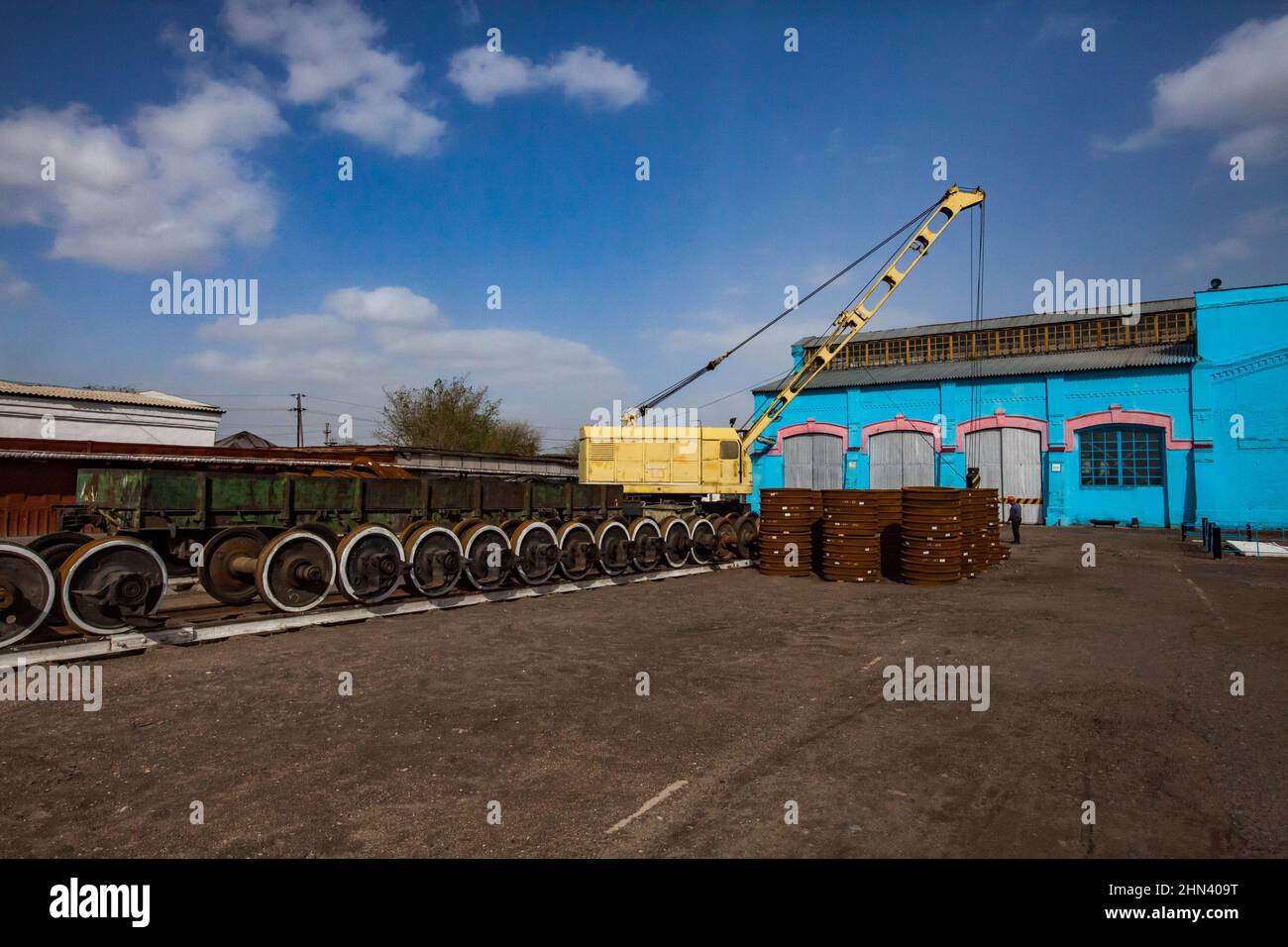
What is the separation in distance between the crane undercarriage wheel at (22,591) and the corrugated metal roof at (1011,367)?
31.8m

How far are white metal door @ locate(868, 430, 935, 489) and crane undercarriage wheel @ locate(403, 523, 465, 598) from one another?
25284 mm

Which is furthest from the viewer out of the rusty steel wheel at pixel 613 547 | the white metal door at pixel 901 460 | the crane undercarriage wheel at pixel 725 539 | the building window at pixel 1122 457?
the white metal door at pixel 901 460

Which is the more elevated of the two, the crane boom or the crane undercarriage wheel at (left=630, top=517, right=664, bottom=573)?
the crane boom

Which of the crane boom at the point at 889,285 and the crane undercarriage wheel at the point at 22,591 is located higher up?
the crane boom at the point at 889,285

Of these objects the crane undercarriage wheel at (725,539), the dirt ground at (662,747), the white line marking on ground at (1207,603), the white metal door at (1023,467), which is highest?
the white metal door at (1023,467)

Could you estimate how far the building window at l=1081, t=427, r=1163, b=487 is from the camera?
26516 millimetres

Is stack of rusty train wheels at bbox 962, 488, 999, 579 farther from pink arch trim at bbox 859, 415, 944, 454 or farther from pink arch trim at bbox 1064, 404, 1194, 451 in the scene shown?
pink arch trim at bbox 859, 415, 944, 454

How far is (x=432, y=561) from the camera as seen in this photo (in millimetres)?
10609

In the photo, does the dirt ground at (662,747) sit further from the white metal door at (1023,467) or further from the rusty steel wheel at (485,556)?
the white metal door at (1023,467)

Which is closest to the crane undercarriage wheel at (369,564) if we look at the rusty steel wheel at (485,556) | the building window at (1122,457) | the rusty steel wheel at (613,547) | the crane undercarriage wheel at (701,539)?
the rusty steel wheel at (485,556)

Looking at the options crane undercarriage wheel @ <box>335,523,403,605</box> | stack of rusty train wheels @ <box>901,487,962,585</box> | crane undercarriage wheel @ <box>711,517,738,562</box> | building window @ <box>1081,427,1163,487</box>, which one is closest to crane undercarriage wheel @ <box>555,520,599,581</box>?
crane undercarriage wheel @ <box>335,523,403,605</box>

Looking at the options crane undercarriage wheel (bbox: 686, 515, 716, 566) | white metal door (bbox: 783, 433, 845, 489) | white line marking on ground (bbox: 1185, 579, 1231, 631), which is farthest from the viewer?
white metal door (bbox: 783, 433, 845, 489)

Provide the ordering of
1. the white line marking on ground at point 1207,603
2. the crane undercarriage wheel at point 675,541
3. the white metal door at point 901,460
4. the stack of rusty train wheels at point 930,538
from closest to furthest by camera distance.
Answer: the white line marking on ground at point 1207,603 → the stack of rusty train wheels at point 930,538 → the crane undercarriage wheel at point 675,541 → the white metal door at point 901,460

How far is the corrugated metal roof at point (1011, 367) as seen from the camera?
27.3 meters
